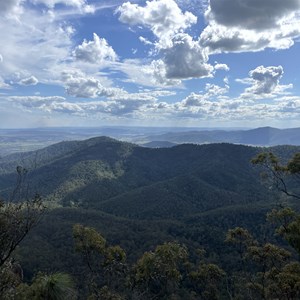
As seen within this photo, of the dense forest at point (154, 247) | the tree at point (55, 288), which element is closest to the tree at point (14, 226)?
the dense forest at point (154, 247)

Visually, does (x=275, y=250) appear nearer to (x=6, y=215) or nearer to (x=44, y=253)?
(x=6, y=215)

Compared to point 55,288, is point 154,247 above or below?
below

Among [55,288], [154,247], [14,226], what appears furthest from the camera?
[154,247]

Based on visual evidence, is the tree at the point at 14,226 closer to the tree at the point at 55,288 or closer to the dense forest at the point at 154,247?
the dense forest at the point at 154,247

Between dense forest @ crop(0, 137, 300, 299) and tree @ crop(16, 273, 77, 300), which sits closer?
tree @ crop(16, 273, 77, 300)

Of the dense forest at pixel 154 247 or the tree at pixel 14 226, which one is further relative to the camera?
the dense forest at pixel 154 247

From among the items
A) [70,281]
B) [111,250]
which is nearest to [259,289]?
[111,250]

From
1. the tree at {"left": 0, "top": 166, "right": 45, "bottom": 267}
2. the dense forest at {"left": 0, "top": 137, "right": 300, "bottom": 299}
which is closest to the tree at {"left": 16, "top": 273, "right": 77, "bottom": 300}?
the dense forest at {"left": 0, "top": 137, "right": 300, "bottom": 299}

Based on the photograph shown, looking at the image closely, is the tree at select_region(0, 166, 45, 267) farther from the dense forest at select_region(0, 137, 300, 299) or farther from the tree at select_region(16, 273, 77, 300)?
the tree at select_region(16, 273, 77, 300)

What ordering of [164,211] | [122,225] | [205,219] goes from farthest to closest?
[164,211] < [205,219] < [122,225]

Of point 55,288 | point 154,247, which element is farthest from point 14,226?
point 154,247

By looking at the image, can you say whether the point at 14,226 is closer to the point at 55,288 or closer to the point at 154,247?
the point at 55,288

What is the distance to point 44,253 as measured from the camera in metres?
108

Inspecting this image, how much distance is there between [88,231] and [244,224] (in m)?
125
